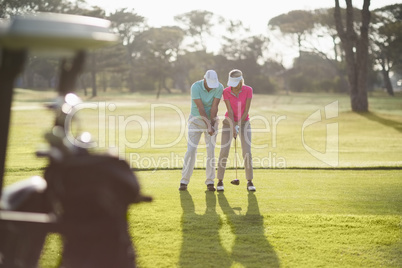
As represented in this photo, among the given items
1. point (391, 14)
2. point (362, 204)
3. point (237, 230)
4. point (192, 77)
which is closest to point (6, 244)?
point (237, 230)

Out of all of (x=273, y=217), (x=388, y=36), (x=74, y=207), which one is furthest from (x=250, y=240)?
(x=388, y=36)

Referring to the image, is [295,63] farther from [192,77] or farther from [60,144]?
[60,144]

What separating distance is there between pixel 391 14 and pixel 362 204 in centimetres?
6454

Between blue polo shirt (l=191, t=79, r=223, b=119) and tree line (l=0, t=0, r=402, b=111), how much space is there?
168ft

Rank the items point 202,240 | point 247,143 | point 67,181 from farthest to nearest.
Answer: point 247,143, point 202,240, point 67,181

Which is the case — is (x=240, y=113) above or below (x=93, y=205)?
above

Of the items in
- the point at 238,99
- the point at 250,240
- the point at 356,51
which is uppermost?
the point at 356,51

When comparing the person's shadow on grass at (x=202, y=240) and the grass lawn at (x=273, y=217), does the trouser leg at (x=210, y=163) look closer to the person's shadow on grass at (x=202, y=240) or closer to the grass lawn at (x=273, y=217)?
the grass lawn at (x=273, y=217)

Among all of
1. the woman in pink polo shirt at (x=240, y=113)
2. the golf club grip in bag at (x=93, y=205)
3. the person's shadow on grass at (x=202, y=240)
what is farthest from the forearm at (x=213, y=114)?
the golf club grip in bag at (x=93, y=205)

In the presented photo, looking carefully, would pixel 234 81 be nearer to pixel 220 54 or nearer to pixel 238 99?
pixel 238 99

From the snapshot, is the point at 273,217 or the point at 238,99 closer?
the point at 273,217

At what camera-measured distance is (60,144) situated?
207cm

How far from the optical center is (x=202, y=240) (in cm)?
509

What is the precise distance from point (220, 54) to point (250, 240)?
242 ft
